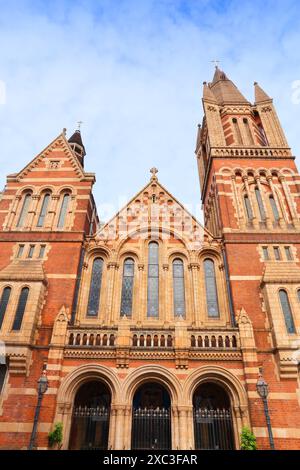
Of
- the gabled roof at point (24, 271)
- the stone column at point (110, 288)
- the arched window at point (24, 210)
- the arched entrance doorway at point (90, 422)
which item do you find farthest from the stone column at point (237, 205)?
the arched window at point (24, 210)

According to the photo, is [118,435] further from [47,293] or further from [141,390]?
[47,293]

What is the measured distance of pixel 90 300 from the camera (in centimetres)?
1834

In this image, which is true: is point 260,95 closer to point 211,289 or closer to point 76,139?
point 76,139

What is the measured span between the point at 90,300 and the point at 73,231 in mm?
4336

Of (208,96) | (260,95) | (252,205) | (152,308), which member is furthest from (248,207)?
(260,95)

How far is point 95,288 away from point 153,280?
3.31 m

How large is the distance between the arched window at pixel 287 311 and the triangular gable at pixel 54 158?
1409 centimetres

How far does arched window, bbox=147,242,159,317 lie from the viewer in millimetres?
18141

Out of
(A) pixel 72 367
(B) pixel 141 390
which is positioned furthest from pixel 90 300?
(B) pixel 141 390

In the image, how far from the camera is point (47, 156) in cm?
2377

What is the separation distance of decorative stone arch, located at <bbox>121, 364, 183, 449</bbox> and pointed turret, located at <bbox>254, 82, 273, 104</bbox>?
931 inches

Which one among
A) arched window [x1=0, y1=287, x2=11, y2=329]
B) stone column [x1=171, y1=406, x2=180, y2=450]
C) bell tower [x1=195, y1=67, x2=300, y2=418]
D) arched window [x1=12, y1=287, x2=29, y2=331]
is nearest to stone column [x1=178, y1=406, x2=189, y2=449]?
stone column [x1=171, y1=406, x2=180, y2=450]

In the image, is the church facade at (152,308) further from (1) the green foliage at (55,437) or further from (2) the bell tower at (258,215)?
(1) the green foliage at (55,437)

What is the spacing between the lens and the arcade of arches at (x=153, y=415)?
14.0 meters
